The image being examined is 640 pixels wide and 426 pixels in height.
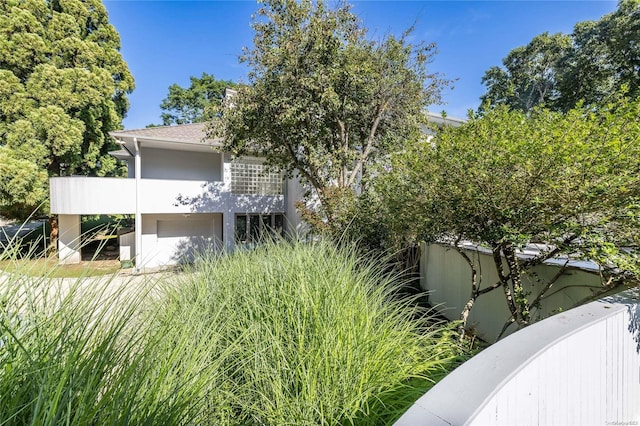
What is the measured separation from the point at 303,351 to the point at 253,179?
13.9m

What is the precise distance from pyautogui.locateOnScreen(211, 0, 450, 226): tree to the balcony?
12.9 ft

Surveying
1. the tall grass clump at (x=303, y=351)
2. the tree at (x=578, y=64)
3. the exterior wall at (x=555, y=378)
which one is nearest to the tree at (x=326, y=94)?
the tall grass clump at (x=303, y=351)

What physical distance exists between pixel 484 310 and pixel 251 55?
1019 centimetres

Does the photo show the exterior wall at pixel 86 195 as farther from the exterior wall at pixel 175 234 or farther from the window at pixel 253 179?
the window at pixel 253 179

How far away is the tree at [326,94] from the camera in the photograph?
9.02 metres

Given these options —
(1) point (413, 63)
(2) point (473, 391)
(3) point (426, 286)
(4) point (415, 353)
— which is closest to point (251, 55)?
(1) point (413, 63)

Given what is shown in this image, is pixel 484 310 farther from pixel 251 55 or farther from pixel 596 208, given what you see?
pixel 251 55

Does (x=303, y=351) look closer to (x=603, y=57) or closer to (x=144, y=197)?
(x=144, y=197)

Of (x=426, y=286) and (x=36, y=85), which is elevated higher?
(x=36, y=85)

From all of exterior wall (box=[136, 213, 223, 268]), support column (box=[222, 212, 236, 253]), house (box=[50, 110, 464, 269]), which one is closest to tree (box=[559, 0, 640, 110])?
house (box=[50, 110, 464, 269])

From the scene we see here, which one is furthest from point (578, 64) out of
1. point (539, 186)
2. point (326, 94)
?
point (539, 186)

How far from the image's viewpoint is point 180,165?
588 inches

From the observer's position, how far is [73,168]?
654 inches

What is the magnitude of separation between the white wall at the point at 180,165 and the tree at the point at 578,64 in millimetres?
16456
